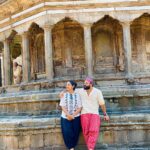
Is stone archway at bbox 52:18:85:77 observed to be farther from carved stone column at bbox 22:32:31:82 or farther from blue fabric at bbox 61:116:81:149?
blue fabric at bbox 61:116:81:149

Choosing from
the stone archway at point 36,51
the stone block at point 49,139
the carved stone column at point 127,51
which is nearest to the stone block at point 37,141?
the stone block at point 49,139

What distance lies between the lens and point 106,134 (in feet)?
31.7

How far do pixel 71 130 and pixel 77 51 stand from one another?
9.55 metres

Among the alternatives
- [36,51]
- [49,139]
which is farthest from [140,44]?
[49,139]

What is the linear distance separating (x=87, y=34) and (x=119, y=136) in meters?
8.00

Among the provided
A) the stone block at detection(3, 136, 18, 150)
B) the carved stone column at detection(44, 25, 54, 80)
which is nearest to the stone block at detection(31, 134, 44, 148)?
the stone block at detection(3, 136, 18, 150)

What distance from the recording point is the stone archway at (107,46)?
18000 millimetres

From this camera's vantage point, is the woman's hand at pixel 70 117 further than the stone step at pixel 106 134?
No

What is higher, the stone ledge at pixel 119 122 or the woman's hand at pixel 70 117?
the woman's hand at pixel 70 117

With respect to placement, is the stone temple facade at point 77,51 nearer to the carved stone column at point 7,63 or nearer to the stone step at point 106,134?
the carved stone column at point 7,63

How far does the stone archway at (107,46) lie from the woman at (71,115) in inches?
353

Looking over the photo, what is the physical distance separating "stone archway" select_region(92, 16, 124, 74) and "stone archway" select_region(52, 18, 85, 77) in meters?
0.74

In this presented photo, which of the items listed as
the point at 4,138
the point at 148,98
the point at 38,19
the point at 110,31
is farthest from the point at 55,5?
the point at 4,138

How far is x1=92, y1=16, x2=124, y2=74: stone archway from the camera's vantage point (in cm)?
1800
